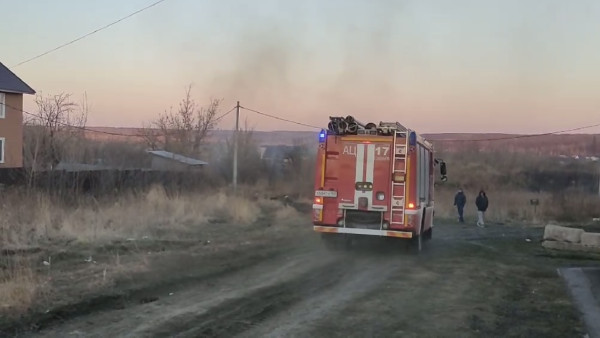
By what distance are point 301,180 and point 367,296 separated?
35339mm

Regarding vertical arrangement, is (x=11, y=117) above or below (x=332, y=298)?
above

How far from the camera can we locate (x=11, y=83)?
133 feet

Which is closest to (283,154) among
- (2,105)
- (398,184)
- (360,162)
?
(2,105)

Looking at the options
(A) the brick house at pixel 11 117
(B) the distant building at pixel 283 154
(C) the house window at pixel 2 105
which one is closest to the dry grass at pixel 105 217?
(A) the brick house at pixel 11 117

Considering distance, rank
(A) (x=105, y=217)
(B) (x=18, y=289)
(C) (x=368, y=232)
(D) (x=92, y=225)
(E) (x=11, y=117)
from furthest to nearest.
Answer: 1. (E) (x=11, y=117)
2. (A) (x=105, y=217)
3. (D) (x=92, y=225)
4. (C) (x=368, y=232)
5. (B) (x=18, y=289)

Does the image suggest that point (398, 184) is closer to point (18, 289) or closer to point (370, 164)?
point (370, 164)

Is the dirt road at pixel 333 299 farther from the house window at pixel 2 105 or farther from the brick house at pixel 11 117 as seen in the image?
the house window at pixel 2 105

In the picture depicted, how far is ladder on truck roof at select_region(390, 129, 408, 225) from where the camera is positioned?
1361 centimetres

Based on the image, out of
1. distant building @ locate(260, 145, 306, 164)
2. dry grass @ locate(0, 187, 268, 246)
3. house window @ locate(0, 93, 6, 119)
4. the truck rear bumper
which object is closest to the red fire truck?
the truck rear bumper

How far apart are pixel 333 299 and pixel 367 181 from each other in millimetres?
5713

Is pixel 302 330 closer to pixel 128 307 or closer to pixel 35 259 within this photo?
pixel 128 307

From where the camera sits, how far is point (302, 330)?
21.6 ft

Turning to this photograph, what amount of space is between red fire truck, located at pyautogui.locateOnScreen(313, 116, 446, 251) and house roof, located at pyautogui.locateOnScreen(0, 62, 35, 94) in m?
32.4

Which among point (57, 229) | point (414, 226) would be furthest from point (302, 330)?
point (57, 229)
